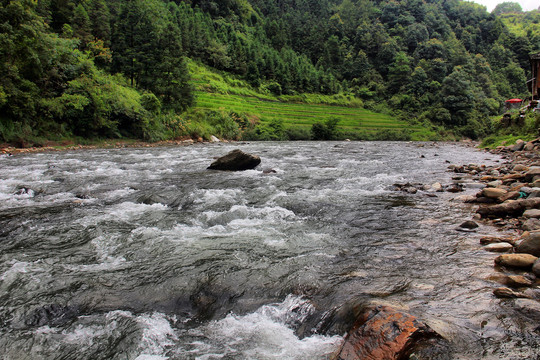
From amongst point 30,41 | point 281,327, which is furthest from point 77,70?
point 281,327

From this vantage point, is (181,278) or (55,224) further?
(55,224)

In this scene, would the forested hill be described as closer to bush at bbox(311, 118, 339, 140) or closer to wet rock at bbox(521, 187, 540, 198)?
bush at bbox(311, 118, 339, 140)

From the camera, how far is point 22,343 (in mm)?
3543

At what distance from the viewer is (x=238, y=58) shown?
93.8 m

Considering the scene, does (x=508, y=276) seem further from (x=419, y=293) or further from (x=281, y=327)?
(x=281, y=327)

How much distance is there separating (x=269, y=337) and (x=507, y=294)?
319cm

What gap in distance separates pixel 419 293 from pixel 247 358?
2600mm

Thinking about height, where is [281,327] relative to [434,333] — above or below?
below

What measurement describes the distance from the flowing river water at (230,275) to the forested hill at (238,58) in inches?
713

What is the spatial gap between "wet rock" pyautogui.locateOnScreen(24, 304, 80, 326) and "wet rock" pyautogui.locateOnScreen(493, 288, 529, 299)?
5574 millimetres

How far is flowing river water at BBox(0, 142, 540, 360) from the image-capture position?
3.57m

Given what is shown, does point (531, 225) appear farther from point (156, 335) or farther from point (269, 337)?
point (156, 335)

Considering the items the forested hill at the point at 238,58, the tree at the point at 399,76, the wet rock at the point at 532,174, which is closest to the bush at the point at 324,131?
the forested hill at the point at 238,58

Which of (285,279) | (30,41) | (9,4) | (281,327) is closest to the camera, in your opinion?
(281,327)
